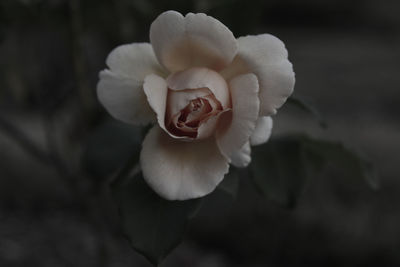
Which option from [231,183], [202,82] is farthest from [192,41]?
[231,183]

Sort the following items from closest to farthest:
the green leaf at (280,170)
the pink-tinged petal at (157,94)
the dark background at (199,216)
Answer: the pink-tinged petal at (157,94) < the green leaf at (280,170) < the dark background at (199,216)

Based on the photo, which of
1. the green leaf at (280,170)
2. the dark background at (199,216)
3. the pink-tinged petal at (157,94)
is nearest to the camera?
the pink-tinged petal at (157,94)

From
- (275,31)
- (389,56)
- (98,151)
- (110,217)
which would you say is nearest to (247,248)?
(110,217)

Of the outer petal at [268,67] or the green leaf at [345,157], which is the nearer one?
the outer petal at [268,67]

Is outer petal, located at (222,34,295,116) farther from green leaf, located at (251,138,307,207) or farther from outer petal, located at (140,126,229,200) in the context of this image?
green leaf, located at (251,138,307,207)

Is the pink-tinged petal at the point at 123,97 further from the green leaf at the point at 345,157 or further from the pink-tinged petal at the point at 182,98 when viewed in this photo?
the green leaf at the point at 345,157

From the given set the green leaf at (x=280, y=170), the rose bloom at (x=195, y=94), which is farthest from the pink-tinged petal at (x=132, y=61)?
the green leaf at (x=280, y=170)

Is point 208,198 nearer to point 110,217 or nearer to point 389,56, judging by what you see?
point 110,217

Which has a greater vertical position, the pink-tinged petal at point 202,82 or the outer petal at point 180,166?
the pink-tinged petal at point 202,82
